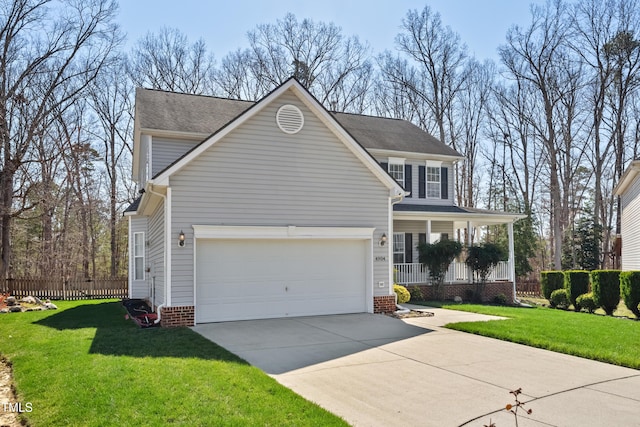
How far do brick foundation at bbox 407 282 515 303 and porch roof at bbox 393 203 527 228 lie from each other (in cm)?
259

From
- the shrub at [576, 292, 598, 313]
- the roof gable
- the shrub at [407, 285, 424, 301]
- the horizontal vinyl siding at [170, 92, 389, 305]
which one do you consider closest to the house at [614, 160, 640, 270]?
the shrub at [576, 292, 598, 313]

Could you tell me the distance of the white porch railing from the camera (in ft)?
62.3

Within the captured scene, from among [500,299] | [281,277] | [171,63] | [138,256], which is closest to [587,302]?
[500,299]

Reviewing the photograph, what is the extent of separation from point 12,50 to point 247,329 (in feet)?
68.0

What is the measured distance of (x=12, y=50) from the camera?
2395cm

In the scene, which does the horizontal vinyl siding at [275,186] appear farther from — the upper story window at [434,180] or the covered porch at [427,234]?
the upper story window at [434,180]

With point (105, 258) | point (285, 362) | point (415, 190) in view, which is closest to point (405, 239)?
point (415, 190)

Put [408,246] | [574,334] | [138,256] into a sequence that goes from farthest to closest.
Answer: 1. [408,246]
2. [138,256]
3. [574,334]

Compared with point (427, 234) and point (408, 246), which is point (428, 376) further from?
point (408, 246)

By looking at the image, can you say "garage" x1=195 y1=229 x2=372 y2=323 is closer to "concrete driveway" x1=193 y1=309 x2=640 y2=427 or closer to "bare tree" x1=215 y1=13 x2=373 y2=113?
"concrete driveway" x1=193 y1=309 x2=640 y2=427

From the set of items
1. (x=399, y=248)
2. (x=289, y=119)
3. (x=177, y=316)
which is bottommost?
(x=177, y=316)

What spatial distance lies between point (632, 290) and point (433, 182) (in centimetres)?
895

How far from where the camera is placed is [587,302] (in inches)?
663

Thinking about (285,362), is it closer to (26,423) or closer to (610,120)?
(26,423)
